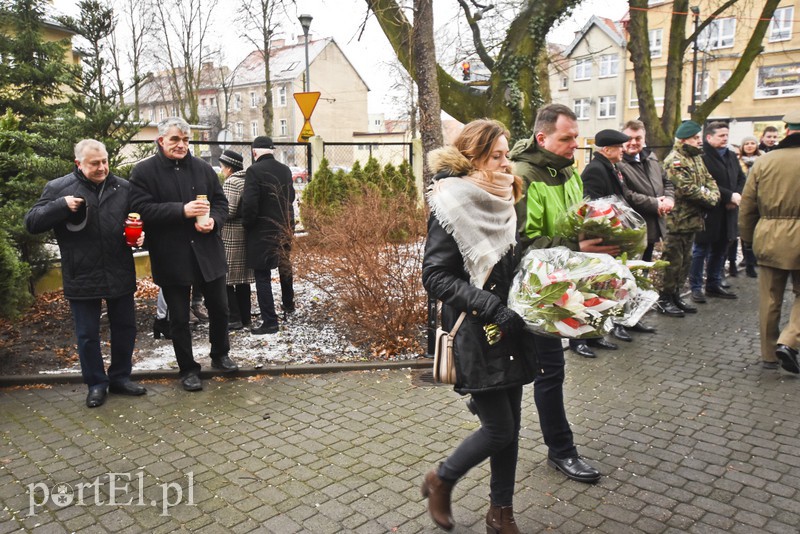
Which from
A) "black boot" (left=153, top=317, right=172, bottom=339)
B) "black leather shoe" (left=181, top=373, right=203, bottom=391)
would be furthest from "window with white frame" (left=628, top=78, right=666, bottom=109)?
"black leather shoe" (left=181, top=373, right=203, bottom=391)

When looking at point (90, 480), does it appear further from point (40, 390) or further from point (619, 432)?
point (619, 432)

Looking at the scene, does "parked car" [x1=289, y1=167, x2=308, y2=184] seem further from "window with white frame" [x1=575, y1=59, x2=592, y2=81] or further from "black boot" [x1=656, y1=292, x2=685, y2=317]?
"window with white frame" [x1=575, y1=59, x2=592, y2=81]

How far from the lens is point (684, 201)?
791cm

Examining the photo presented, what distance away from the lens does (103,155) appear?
5.26 metres

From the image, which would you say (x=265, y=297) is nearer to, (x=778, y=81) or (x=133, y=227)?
(x=133, y=227)

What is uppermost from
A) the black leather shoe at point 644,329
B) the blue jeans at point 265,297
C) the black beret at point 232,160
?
the black beret at point 232,160

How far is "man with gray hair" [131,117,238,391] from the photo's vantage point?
17.6ft

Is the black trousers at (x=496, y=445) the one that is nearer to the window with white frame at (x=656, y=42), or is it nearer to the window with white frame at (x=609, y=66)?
the window with white frame at (x=656, y=42)

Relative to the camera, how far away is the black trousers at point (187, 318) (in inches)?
219

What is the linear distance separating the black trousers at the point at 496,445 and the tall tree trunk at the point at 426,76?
5135 mm

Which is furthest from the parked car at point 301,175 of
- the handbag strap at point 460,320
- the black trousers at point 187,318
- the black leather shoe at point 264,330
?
the handbag strap at point 460,320

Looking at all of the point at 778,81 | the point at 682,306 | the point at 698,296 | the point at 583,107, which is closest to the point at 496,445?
the point at 682,306

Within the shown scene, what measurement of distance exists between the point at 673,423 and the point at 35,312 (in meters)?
7.07

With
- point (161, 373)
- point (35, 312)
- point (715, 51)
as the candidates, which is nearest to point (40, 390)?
point (161, 373)
